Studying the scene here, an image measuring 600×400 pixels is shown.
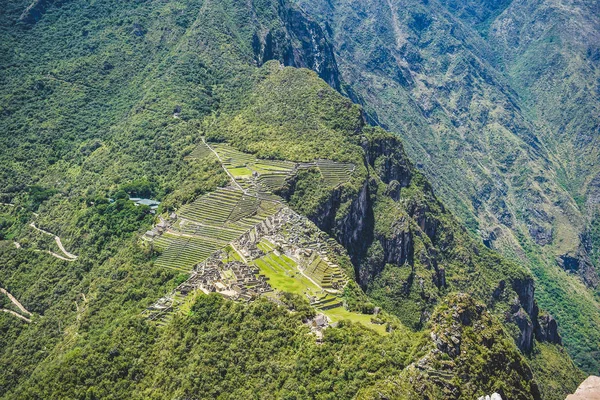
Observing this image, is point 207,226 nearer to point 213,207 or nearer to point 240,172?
point 213,207

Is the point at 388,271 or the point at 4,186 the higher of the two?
the point at 388,271

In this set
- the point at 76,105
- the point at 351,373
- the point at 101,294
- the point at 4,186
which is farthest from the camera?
the point at 76,105

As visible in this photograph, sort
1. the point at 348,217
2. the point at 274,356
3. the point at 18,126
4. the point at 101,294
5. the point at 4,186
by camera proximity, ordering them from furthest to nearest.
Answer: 1. the point at 18,126
2. the point at 4,186
3. the point at 348,217
4. the point at 101,294
5. the point at 274,356

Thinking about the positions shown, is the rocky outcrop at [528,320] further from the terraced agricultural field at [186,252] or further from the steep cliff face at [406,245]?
the terraced agricultural field at [186,252]

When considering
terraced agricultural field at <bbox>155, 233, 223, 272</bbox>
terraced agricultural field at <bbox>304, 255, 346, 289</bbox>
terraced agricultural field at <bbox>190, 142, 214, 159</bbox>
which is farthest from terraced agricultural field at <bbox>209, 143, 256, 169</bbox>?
terraced agricultural field at <bbox>304, 255, 346, 289</bbox>

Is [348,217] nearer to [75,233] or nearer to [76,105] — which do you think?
[75,233]

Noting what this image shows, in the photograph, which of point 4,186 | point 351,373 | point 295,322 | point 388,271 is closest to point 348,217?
point 388,271

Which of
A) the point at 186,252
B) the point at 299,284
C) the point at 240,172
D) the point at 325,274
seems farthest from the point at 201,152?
the point at 299,284

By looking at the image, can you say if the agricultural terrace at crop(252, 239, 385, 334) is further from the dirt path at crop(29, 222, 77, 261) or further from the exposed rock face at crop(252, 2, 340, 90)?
the exposed rock face at crop(252, 2, 340, 90)
